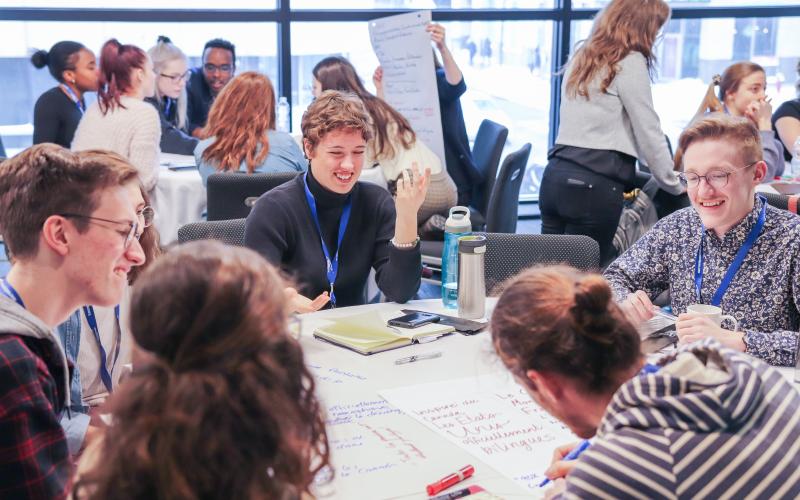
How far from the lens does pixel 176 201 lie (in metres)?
4.56

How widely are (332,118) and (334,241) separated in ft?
1.27

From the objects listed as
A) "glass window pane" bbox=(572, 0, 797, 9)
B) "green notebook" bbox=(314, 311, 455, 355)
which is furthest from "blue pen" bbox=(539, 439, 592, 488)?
"glass window pane" bbox=(572, 0, 797, 9)

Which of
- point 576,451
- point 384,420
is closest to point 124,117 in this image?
point 384,420

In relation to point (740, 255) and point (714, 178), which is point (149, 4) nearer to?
point (714, 178)

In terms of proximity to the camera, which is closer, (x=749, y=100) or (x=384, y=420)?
(x=384, y=420)

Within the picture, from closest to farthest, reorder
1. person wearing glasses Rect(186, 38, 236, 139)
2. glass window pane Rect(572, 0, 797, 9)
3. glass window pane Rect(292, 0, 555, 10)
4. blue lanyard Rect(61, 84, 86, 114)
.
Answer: blue lanyard Rect(61, 84, 86, 114) < person wearing glasses Rect(186, 38, 236, 139) < glass window pane Rect(292, 0, 555, 10) < glass window pane Rect(572, 0, 797, 9)

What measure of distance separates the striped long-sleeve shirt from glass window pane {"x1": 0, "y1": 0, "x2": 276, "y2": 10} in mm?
5670

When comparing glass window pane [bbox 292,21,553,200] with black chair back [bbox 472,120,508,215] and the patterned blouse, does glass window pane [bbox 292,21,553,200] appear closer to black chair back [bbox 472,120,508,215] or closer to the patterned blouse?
black chair back [bbox 472,120,508,215]

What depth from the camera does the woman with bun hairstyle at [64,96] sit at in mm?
4992

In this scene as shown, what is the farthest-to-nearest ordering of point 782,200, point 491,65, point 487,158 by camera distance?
point 491,65 → point 487,158 → point 782,200

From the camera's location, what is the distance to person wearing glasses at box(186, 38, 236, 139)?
5742 millimetres

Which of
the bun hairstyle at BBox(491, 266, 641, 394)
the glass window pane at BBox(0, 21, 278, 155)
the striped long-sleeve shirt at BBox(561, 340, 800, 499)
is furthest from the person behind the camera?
the glass window pane at BBox(0, 21, 278, 155)

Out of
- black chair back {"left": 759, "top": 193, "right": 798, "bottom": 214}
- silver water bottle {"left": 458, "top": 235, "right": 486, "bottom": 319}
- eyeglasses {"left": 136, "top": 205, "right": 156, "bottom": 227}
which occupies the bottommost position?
silver water bottle {"left": 458, "top": 235, "right": 486, "bottom": 319}

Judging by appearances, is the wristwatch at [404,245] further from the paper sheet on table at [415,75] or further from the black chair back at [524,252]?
the paper sheet on table at [415,75]
